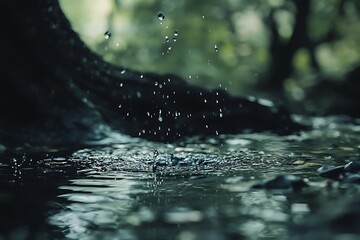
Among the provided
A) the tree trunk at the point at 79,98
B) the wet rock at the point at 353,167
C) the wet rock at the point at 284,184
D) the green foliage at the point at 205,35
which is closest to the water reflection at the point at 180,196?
the wet rock at the point at 284,184

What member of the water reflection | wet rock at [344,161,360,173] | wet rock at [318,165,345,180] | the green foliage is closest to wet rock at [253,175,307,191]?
the water reflection

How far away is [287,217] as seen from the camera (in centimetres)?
294

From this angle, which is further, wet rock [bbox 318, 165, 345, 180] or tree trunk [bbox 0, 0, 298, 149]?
tree trunk [bbox 0, 0, 298, 149]

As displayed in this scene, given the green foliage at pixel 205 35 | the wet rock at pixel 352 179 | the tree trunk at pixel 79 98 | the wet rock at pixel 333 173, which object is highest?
the green foliage at pixel 205 35

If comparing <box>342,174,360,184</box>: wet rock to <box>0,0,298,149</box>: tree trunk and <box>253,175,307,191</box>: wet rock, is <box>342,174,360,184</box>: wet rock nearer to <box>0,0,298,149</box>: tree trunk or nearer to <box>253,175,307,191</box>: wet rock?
<box>253,175,307,191</box>: wet rock

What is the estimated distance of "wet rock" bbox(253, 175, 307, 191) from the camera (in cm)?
363

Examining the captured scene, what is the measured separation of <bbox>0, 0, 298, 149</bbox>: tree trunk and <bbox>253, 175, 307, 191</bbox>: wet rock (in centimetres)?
372

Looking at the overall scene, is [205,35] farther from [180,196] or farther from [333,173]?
[180,196]

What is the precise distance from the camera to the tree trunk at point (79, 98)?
6.97m

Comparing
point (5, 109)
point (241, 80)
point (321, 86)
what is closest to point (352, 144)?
point (5, 109)

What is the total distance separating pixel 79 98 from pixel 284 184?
4.61 metres

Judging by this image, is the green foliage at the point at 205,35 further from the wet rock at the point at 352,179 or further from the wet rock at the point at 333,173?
the wet rock at the point at 352,179

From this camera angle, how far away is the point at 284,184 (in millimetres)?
3643

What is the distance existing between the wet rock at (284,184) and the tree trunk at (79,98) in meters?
3.72
